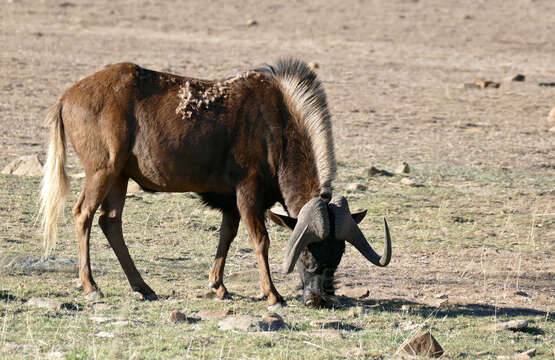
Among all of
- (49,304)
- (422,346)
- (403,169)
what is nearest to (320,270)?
(422,346)

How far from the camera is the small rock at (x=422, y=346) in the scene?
227 inches

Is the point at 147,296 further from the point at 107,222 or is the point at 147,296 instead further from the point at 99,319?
the point at 99,319

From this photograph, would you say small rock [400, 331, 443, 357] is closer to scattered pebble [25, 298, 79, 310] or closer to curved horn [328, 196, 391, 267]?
curved horn [328, 196, 391, 267]

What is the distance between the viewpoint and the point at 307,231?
681 centimetres

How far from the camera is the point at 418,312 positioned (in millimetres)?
7074

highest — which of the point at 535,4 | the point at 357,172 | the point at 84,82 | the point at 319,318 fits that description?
the point at 535,4

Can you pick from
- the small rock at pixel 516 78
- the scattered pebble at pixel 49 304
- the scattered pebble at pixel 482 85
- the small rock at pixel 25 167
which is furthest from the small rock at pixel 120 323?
the small rock at pixel 516 78

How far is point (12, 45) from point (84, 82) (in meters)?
14.2

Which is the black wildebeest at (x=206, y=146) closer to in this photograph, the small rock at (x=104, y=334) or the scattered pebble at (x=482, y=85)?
the small rock at (x=104, y=334)

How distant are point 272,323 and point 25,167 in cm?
578

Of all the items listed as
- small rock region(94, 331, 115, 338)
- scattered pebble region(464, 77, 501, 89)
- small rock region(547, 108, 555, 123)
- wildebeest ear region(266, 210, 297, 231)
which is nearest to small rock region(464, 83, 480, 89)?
scattered pebble region(464, 77, 501, 89)

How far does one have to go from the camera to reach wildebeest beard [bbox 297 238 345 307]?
22.7 ft

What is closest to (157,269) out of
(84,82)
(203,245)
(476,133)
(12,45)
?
(203,245)

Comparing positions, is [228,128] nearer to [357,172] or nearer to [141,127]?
[141,127]
